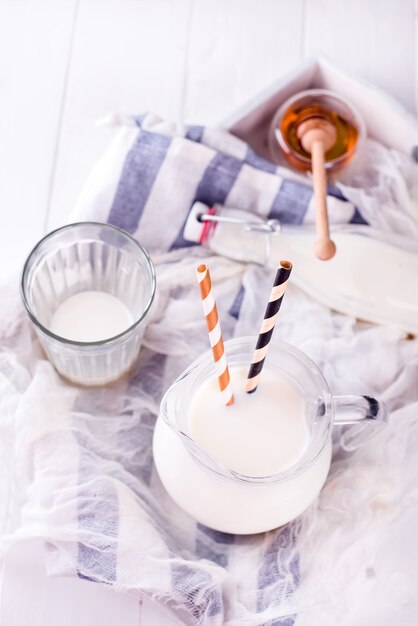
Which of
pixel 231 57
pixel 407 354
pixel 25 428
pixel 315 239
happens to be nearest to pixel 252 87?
pixel 231 57

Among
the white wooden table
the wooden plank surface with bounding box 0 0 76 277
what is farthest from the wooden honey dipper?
the wooden plank surface with bounding box 0 0 76 277

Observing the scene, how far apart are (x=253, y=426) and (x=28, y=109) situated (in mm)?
500

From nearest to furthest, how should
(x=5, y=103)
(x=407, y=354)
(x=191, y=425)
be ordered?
(x=191, y=425), (x=407, y=354), (x=5, y=103)

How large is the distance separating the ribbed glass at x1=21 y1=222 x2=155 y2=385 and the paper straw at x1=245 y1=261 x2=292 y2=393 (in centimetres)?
13

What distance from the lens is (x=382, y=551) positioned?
0.80m

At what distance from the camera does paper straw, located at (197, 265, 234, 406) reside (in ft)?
2.15

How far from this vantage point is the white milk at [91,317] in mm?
857

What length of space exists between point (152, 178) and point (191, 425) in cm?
27

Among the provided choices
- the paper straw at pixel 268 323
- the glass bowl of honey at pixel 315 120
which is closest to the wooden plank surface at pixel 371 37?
the glass bowl of honey at pixel 315 120

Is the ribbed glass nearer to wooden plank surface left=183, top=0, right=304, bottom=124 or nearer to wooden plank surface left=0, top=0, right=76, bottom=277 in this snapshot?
wooden plank surface left=0, top=0, right=76, bottom=277

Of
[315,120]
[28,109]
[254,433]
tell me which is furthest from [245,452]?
[28,109]

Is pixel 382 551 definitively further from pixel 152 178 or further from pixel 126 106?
pixel 126 106

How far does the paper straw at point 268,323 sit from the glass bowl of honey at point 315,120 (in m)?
0.33

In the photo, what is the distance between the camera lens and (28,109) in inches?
41.3
